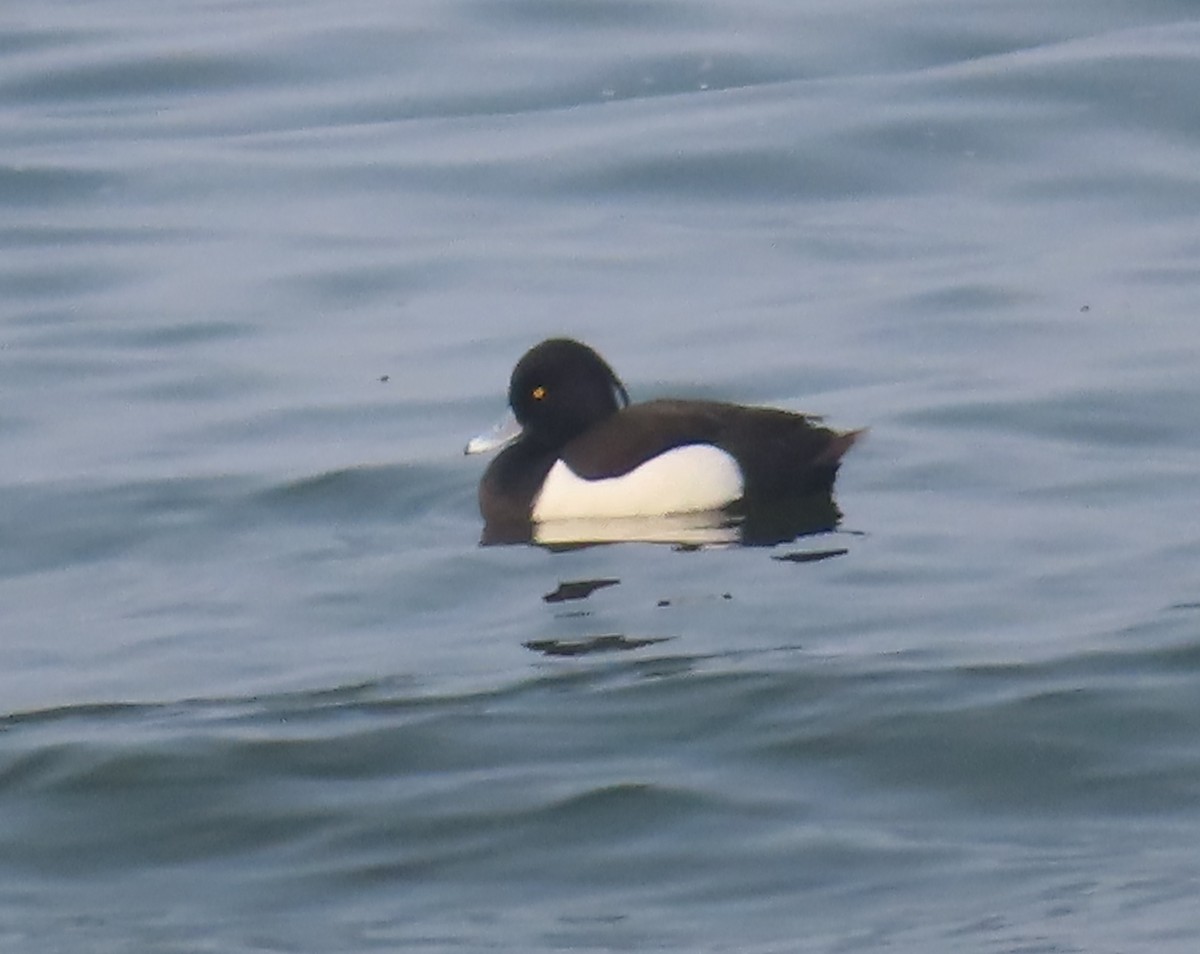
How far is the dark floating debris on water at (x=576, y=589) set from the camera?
29.2 ft

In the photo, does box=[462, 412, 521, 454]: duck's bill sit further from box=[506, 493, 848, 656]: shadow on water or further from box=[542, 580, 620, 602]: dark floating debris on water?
box=[542, 580, 620, 602]: dark floating debris on water

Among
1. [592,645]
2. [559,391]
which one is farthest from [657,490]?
[592,645]

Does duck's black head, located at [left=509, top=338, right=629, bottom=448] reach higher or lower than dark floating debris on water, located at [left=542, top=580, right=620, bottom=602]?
higher

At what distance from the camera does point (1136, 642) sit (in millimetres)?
7793

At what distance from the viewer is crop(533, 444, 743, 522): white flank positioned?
9930 millimetres

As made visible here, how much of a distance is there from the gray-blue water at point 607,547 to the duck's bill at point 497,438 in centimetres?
17

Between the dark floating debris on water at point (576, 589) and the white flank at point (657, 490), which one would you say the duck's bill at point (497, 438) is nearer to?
the white flank at point (657, 490)

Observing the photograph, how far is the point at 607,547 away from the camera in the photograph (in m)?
9.62

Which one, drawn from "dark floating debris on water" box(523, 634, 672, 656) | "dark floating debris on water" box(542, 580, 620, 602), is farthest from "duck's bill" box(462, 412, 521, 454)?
"dark floating debris on water" box(523, 634, 672, 656)

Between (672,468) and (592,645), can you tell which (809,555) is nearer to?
(672,468)

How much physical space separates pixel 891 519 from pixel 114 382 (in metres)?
3.75

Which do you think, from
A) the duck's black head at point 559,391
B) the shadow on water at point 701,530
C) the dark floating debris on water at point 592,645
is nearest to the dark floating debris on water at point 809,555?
the shadow on water at point 701,530

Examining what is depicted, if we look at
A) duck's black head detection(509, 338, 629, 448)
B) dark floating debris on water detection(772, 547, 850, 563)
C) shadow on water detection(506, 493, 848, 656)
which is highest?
duck's black head detection(509, 338, 629, 448)

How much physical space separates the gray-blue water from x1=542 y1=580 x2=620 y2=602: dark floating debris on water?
6cm
